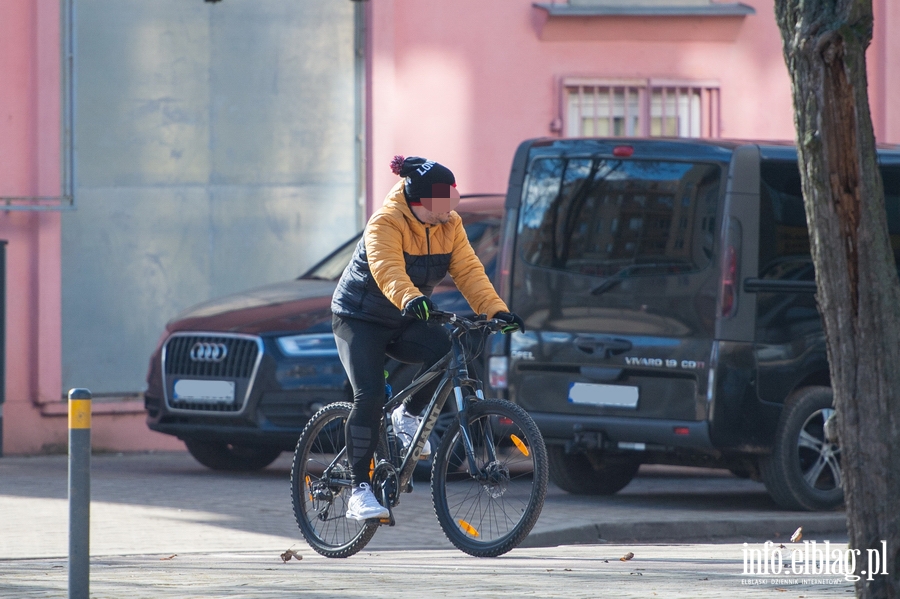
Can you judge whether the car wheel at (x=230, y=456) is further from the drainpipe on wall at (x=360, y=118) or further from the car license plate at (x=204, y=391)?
the drainpipe on wall at (x=360, y=118)

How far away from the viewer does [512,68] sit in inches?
579

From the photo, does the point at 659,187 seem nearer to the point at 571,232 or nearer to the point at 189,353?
the point at 571,232

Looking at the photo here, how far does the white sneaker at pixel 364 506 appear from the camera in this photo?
6.75 m

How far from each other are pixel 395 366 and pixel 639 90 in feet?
19.8

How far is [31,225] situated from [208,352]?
316 cm

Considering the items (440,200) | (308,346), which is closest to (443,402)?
(440,200)

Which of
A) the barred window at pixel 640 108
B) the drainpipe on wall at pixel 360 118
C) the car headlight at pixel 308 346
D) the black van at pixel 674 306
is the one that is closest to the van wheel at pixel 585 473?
the black van at pixel 674 306

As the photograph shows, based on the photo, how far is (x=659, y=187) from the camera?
29.9ft

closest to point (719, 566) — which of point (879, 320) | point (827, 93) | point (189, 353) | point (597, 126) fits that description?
point (879, 320)

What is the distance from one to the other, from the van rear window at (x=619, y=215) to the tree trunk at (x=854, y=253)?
408 centimetres

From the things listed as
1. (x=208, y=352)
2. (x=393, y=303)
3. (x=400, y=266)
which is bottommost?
(x=208, y=352)

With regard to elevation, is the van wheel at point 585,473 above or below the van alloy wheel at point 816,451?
below

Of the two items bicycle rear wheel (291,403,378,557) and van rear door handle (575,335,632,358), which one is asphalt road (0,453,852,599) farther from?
van rear door handle (575,335,632,358)

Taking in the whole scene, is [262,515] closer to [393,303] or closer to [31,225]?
[393,303]
